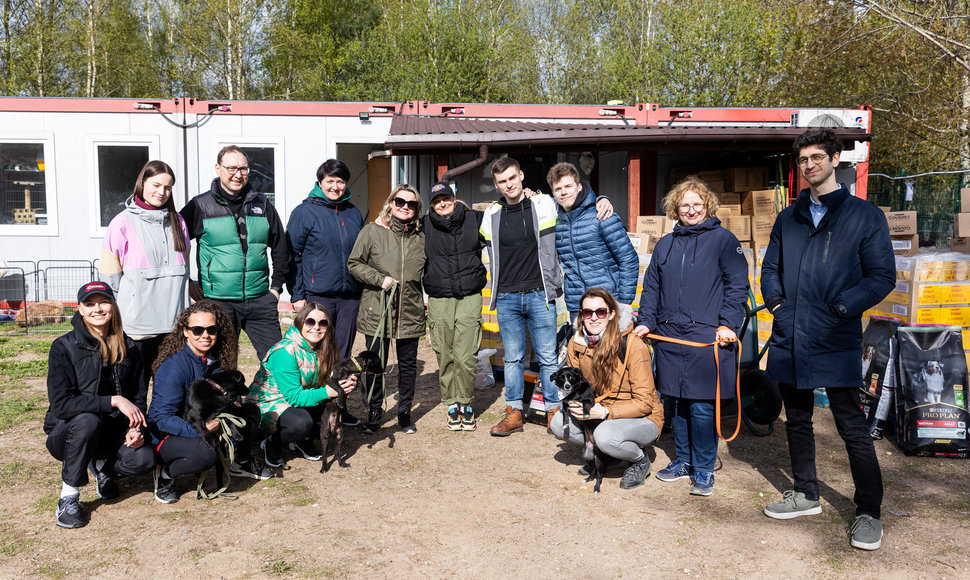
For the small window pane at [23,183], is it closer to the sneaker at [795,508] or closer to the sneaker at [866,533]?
the sneaker at [795,508]

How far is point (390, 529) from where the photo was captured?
3.43 meters

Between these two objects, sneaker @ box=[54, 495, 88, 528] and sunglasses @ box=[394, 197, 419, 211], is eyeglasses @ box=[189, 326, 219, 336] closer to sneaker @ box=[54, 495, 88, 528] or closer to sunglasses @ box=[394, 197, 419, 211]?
sneaker @ box=[54, 495, 88, 528]

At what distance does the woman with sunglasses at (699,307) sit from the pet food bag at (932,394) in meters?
1.68

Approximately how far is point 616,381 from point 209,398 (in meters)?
2.17

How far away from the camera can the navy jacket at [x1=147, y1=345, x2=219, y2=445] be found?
3619 mm

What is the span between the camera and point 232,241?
4348mm

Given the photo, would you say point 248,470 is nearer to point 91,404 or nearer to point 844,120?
point 91,404

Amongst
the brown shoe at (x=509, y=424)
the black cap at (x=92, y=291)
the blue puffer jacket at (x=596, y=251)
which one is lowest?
the brown shoe at (x=509, y=424)

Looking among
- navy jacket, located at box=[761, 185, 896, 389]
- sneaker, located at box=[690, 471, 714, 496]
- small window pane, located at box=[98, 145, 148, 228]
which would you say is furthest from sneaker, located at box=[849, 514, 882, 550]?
small window pane, located at box=[98, 145, 148, 228]

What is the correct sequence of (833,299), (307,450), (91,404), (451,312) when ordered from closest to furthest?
(833,299) < (91,404) < (307,450) < (451,312)

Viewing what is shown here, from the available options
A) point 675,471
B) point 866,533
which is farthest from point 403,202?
point 866,533

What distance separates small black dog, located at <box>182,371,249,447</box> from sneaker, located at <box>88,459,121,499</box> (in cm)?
53

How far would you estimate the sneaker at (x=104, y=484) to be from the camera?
12.0 feet

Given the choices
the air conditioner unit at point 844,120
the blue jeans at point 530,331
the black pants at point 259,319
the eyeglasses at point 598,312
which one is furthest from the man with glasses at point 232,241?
the air conditioner unit at point 844,120
